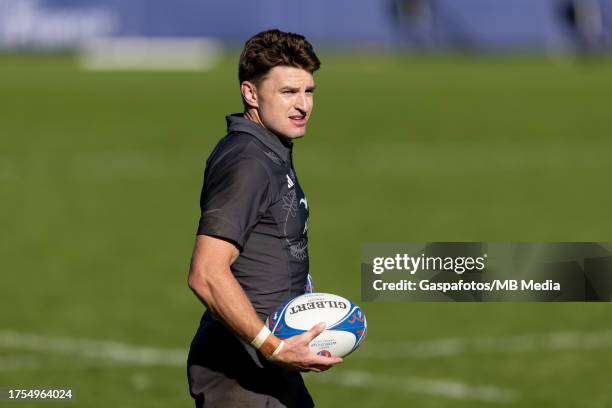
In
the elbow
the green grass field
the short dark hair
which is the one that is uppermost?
the green grass field

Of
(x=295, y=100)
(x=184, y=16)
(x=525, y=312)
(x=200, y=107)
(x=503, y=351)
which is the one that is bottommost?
(x=295, y=100)

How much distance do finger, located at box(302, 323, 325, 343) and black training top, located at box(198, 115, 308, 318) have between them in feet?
1.29

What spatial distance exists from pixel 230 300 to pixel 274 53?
129cm

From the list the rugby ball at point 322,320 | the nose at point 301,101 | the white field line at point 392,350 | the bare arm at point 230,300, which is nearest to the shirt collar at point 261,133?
the nose at point 301,101

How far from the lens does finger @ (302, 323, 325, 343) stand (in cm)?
686

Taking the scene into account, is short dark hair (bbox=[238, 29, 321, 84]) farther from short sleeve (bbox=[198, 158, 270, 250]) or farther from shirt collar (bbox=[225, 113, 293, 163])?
short sleeve (bbox=[198, 158, 270, 250])

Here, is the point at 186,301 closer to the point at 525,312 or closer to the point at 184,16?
the point at 525,312

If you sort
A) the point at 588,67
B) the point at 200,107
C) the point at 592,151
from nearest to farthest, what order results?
the point at 592,151
the point at 200,107
the point at 588,67

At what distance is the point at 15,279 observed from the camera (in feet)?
58.5

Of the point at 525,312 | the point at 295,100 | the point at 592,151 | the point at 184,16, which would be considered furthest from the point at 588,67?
the point at 295,100

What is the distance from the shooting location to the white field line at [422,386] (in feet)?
39.7

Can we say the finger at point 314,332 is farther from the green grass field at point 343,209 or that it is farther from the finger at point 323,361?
the green grass field at point 343,209

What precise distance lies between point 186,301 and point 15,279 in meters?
2.62

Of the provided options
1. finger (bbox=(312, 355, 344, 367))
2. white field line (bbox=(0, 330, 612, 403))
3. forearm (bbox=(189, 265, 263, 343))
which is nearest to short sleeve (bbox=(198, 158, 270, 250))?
forearm (bbox=(189, 265, 263, 343))
